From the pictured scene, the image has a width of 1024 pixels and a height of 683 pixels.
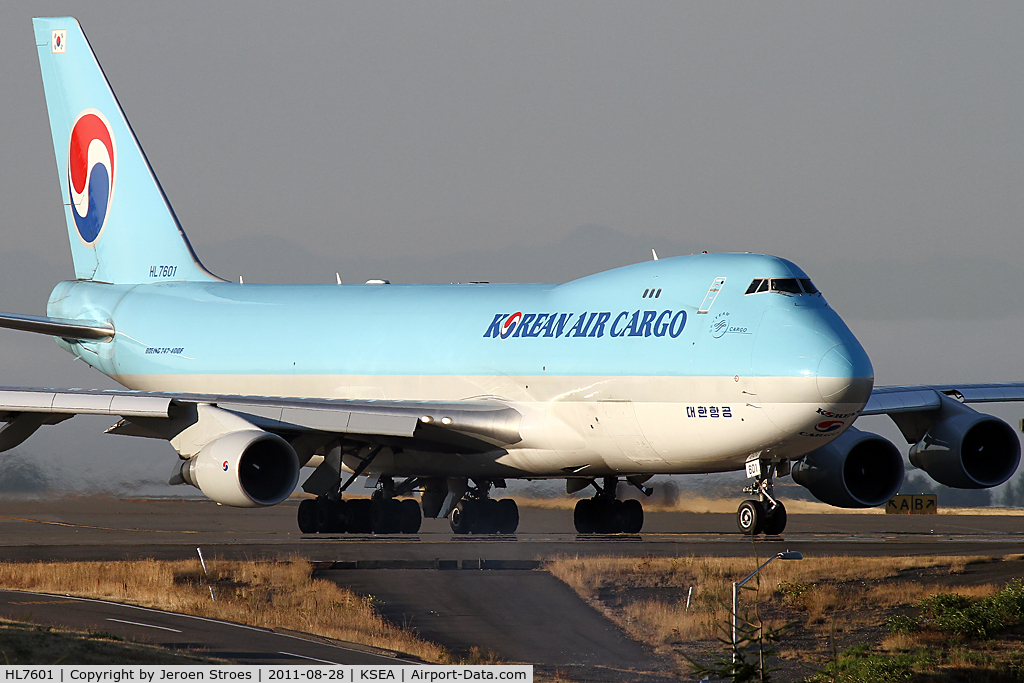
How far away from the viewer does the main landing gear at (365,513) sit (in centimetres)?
2912

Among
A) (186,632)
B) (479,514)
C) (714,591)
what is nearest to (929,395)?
(714,591)

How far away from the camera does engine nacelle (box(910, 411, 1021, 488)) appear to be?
Result: 2822 centimetres

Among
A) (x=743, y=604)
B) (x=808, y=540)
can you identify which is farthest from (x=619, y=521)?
(x=743, y=604)

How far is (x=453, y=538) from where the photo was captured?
29109 mm

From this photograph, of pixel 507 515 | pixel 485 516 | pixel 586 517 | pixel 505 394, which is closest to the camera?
pixel 505 394

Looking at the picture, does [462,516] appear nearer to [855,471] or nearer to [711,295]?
[855,471]

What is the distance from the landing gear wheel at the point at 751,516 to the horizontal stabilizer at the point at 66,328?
1845 cm

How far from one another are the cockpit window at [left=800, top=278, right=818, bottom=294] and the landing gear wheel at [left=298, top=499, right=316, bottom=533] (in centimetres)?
1208

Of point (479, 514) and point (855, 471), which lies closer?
point (855, 471)

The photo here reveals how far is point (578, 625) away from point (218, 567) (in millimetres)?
6321

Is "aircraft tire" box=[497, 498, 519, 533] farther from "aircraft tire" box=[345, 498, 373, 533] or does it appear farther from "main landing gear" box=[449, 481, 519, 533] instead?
"aircraft tire" box=[345, 498, 373, 533]

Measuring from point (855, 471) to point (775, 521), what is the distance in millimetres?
5447

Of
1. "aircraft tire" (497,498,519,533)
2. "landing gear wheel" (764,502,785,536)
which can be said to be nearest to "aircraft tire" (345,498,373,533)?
"aircraft tire" (497,498,519,533)
